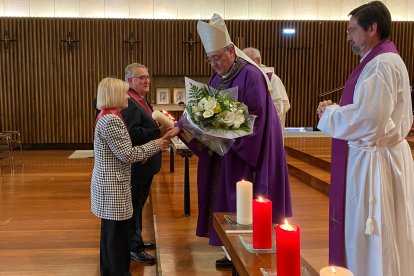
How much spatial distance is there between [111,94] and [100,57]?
8.73 metres

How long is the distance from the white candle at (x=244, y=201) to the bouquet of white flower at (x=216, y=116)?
0.68 m

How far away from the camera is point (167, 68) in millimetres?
11430

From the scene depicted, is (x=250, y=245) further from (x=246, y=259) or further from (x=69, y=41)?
(x=69, y=41)

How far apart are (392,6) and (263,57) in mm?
3558

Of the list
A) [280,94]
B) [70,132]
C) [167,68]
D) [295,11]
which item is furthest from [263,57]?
[280,94]

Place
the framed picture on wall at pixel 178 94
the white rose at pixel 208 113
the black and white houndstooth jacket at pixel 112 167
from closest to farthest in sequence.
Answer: the white rose at pixel 208 113, the black and white houndstooth jacket at pixel 112 167, the framed picture on wall at pixel 178 94

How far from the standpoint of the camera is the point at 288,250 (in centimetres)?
115

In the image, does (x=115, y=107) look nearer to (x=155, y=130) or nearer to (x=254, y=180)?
(x=155, y=130)

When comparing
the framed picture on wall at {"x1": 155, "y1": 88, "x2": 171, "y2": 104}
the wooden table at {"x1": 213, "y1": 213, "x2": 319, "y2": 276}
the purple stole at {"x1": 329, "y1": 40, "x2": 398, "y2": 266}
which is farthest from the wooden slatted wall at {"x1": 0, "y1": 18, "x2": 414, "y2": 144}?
the wooden table at {"x1": 213, "y1": 213, "x2": 319, "y2": 276}

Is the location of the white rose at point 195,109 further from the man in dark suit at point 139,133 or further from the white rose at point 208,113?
the man in dark suit at point 139,133

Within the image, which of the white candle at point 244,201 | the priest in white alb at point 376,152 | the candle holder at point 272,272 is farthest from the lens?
the priest in white alb at point 376,152

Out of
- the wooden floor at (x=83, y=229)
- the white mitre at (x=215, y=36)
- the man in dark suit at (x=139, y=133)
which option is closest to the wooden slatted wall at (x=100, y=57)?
the wooden floor at (x=83, y=229)

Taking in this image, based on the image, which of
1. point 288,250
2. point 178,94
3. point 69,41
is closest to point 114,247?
point 288,250

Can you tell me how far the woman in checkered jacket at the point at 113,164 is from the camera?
2863mm
